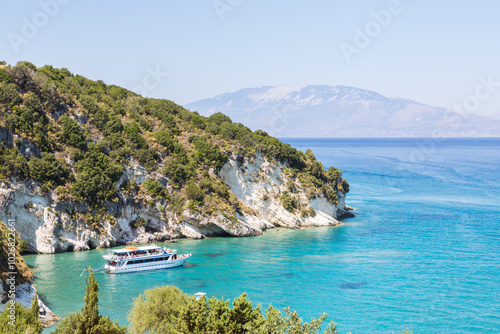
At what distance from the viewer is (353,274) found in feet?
193

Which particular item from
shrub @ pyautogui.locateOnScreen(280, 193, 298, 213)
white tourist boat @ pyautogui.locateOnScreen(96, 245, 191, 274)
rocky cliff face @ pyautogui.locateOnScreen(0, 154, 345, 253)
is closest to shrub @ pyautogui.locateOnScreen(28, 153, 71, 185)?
rocky cliff face @ pyautogui.locateOnScreen(0, 154, 345, 253)

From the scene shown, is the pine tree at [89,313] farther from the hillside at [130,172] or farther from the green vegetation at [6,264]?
the hillside at [130,172]

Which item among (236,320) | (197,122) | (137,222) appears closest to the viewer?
(236,320)

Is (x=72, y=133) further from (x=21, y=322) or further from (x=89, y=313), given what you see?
(x=89, y=313)

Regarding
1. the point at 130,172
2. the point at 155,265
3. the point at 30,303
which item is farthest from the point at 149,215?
the point at 30,303

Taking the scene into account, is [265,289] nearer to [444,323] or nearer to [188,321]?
[444,323]

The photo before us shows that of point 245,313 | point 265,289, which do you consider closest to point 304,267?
point 265,289

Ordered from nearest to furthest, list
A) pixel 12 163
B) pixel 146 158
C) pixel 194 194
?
pixel 12 163 < pixel 194 194 < pixel 146 158

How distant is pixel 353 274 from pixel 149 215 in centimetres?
3263

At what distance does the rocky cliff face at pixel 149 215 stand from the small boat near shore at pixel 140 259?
6573 millimetres

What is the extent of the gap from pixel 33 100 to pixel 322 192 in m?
55.3

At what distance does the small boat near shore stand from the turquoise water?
1202 mm

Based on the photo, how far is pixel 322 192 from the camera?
3701 inches

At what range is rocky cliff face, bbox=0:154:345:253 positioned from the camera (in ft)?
198
